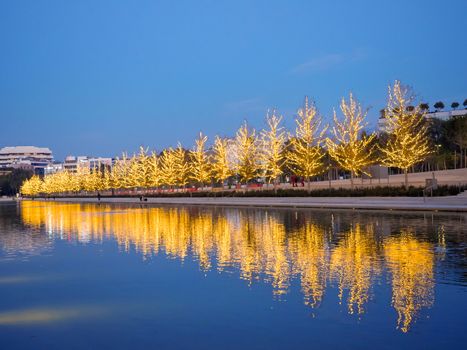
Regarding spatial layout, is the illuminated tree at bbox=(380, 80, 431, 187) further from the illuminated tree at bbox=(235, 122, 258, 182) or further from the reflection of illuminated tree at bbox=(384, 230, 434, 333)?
the reflection of illuminated tree at bbox=(384, 230, 434, 333)

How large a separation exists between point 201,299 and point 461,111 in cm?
14005

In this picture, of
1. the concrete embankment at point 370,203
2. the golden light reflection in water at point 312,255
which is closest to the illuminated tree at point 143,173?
the concrete embankment at point 370,203

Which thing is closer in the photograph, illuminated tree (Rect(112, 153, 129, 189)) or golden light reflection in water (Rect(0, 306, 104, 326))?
golden light reflection in water (Rect(0, 306, 104, 326))

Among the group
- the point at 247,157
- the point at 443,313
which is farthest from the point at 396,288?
the point at 247,157

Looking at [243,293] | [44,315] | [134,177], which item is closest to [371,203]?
[243,293]

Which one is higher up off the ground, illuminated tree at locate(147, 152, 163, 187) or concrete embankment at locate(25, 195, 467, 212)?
illuminated tree at locate(147, 152, 163, 187)

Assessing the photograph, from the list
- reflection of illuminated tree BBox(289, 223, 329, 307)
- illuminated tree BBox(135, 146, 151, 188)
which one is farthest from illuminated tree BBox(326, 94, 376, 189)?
illuminated tree BBox(135, 146, 151, 188)

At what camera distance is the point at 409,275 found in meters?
11.9

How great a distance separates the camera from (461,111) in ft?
447

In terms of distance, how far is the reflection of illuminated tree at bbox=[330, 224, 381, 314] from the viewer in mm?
10031

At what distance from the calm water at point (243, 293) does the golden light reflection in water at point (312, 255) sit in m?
0.04

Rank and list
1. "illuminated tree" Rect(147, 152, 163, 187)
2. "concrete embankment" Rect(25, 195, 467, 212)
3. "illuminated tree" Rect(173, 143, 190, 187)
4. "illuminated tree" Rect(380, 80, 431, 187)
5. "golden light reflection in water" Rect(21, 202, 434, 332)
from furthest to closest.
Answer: "illuminated tree" Rect(147, 152, 163, 187)
"illuminated tree" Rect(173, 143, 190, 187)
"illuminated tree" Rect(380, 80, 431, 187)
"concrete embankment" Rect(25, 195, 467, 212)
"golden light reflection in water" Rect(21, 202, 434, 332)

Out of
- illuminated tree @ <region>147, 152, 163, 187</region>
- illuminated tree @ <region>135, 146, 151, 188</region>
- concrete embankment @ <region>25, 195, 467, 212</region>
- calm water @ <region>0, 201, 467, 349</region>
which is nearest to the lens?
calm water @ <region>0, 201, 467, 349</region>

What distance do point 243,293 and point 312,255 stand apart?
4.84m
